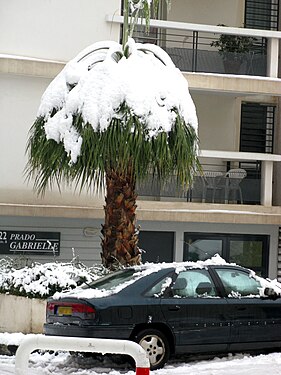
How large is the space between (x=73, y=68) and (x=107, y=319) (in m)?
5.57

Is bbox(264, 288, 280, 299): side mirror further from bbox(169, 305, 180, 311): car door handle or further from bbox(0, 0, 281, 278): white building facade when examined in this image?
bbox(0, 0, 281, 278): white building facade

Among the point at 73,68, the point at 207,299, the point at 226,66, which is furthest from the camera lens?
the point at 226,66

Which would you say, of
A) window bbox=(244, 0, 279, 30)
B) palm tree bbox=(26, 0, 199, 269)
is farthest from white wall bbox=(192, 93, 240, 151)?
palm tree bbox=(26, 0, 199, 269)

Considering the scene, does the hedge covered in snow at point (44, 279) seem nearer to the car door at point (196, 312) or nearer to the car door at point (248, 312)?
the car door at point (196, 312)

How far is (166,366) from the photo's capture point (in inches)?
464

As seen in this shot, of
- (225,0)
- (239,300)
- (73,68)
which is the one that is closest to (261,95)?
(225,0)

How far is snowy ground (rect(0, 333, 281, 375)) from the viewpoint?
36.8ft

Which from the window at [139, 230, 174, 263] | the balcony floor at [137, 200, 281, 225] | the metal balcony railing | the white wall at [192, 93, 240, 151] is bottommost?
the window at [139, 230, 174, 263]

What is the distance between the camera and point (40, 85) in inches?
774

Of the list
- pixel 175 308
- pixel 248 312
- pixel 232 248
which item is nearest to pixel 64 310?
pixel 175 308

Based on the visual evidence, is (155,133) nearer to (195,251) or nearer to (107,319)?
(107,319)

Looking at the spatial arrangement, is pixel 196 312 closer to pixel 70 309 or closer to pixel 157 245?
pixel 70 309

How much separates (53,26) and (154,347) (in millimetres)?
10313

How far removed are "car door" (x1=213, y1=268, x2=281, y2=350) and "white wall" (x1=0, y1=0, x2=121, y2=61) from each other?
8.99 metres
